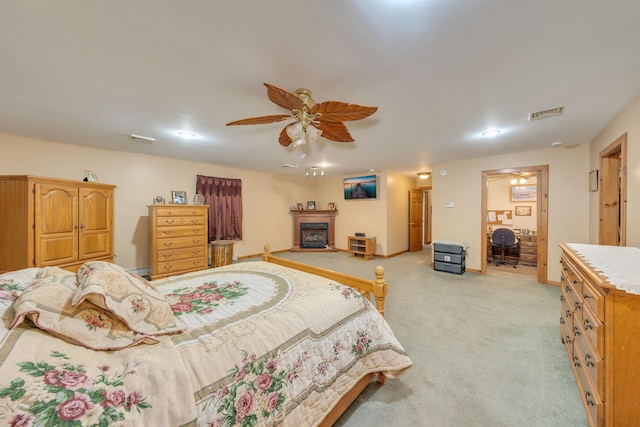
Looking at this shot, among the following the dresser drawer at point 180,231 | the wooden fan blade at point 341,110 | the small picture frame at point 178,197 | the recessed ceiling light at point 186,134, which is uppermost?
the recessed ceiling light at point 186,134

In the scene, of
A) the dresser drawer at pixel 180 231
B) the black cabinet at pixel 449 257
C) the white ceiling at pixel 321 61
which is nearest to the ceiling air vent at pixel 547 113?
the white ceiling at pixel 321 61

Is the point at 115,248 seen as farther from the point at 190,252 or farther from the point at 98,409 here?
the point at 98,409

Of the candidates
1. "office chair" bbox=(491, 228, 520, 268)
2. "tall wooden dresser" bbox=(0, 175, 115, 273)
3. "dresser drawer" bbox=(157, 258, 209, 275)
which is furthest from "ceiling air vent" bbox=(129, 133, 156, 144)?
"office chair" bbox=(491, 228, 520, 268)

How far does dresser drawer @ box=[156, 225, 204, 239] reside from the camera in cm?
411

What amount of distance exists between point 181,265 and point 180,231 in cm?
62

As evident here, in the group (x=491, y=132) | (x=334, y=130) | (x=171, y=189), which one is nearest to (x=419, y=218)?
(x=491, y=132)

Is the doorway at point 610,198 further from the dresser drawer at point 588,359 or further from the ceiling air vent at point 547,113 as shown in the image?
the dresser drawer at point 588,359

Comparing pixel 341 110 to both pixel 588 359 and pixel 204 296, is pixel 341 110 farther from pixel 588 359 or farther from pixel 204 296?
pixel 588 359

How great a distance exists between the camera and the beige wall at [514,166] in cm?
382

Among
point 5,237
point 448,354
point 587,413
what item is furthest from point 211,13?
point 5,237

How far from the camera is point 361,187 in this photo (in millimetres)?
6531

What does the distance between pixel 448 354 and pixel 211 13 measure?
3033mm

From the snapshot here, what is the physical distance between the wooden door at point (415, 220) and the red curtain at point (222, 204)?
4877 mm

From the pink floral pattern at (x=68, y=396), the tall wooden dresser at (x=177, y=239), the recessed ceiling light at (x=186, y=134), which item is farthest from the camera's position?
the tall wooden dresser at (x=177, y=239)
